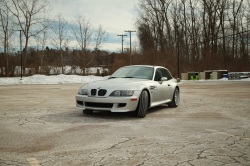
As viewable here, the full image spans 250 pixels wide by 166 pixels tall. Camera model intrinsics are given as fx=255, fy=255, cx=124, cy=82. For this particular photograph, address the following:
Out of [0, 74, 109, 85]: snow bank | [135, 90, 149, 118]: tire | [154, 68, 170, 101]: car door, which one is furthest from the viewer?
[0, 74, 109, 85]: snow bank

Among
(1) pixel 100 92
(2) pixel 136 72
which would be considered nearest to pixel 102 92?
(1) pixel 100 92

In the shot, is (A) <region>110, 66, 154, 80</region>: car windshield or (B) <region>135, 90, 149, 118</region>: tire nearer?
(B) <region>135, 90, 149, 118</region>: tire

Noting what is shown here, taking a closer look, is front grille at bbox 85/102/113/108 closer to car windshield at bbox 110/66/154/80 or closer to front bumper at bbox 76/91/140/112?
front bumper at bbox 76/91/140/112

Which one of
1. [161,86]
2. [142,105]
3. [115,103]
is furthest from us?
[161,86]

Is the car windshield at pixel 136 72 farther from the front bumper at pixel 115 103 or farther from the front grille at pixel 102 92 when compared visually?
the front grille at pixel 102 92

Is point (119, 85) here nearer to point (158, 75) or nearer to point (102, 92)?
point (102, 92)

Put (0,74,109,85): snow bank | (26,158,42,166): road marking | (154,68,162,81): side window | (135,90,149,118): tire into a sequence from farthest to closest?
1. (0,74,109,85): snow bank
2. (154,68,162,81): side window
3. (135,90,149,118): tire
4. (26,158,42,166): road marking

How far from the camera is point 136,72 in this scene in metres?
8.30

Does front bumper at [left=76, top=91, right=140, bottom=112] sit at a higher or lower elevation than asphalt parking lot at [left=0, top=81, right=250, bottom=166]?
higher

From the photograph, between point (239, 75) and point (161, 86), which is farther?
point (239, 75)

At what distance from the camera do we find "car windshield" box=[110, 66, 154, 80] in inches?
319

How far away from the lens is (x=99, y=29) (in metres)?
45.9

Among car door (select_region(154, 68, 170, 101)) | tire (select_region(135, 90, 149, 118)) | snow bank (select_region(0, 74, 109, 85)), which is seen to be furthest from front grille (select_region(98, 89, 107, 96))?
snow bank (select_region(0, 74, 109, 85))

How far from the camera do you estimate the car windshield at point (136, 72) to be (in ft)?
26.6
